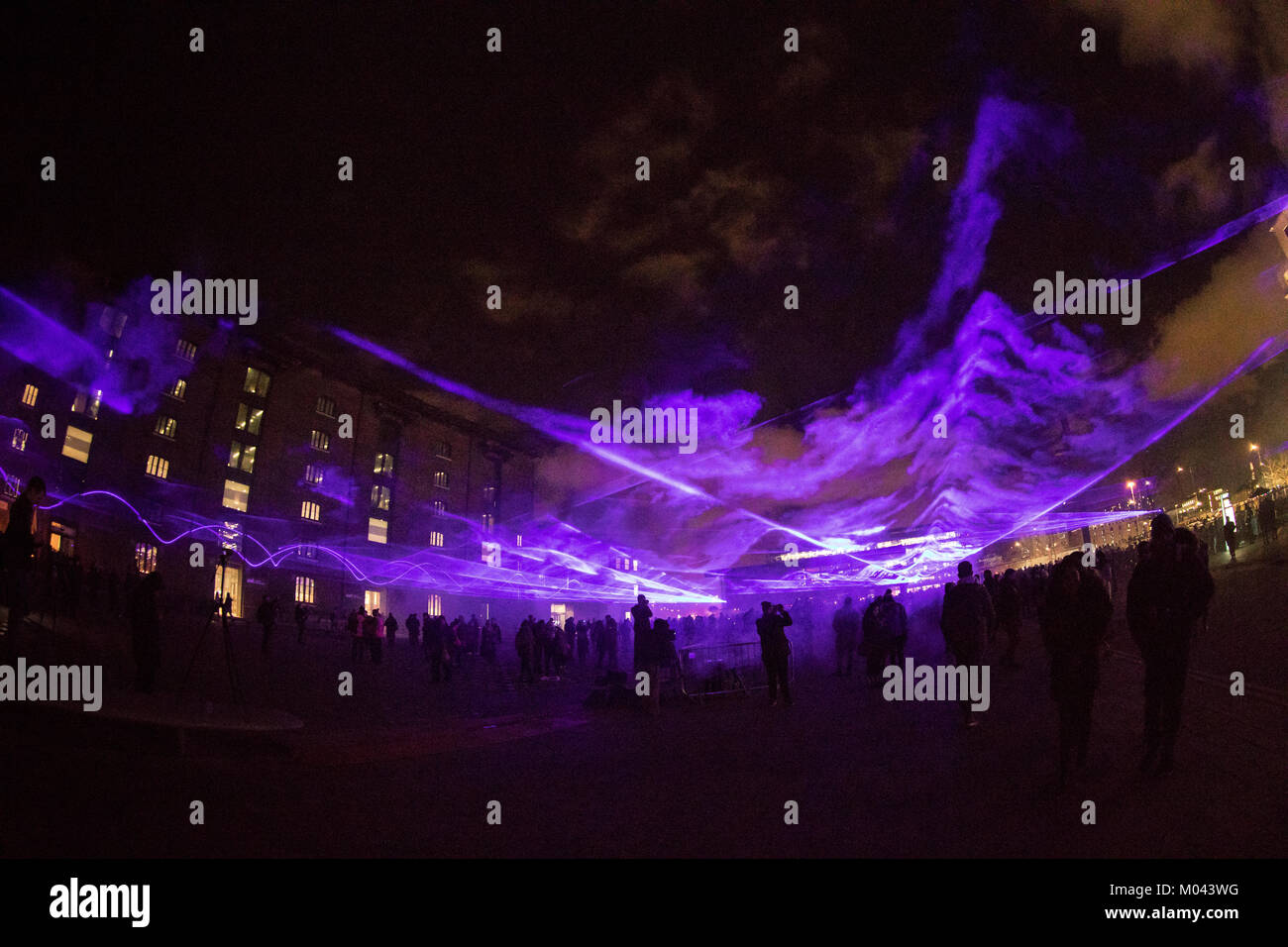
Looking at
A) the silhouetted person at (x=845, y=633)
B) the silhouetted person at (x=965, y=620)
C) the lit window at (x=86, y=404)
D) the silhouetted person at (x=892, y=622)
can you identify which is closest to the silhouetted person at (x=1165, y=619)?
the silhouetted person at (x=965, y=620)

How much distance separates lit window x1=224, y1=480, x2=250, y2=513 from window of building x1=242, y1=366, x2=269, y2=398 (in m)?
5.51

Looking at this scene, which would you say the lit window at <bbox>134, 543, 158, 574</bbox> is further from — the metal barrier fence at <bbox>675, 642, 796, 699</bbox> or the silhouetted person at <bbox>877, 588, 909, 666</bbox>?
the silhouetted person at <bbox>877, 588, 909, 666</bbox>

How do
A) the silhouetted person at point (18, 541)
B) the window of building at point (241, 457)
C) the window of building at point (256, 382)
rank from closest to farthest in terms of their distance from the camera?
the silhouetted person at point (18, 541), the window of building at point (241, 457), the window of building at point (256, 382)

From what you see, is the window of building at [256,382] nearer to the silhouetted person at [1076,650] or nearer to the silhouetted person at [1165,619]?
the silhouetted person at [1076,650]

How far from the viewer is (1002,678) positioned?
11891mm

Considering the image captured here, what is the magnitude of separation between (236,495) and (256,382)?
6888 millimetres

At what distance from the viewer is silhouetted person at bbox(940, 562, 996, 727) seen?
7.70 m

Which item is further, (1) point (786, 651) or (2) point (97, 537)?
(2) point (97, 537)

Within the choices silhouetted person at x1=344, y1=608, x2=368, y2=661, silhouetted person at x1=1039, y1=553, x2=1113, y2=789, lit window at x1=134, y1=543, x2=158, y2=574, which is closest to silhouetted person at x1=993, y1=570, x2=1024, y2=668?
silhouetted person at x1=1039, y1=553, x2=1113, y2=789

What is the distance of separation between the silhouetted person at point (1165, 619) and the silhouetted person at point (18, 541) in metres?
11.2

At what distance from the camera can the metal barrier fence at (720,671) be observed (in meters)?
13.3
